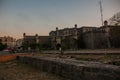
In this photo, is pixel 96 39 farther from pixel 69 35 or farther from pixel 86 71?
pixel 86 71

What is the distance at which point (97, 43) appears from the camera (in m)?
58.4

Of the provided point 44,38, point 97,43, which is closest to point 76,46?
point 97,43

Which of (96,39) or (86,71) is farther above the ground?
(96,39)

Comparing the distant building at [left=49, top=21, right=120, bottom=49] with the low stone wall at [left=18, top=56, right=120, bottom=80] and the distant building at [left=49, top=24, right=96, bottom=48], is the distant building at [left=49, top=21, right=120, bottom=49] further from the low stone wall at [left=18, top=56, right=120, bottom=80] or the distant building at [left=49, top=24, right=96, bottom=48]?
the low stone wall at [left=18, top=56, right=120, bottom=80]

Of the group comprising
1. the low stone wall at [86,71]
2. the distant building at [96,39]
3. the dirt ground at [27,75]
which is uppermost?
the distant building at [96,39]

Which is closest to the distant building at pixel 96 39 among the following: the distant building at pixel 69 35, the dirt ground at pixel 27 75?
the distant building at pixel 69 35

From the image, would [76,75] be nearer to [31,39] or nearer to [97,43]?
[97,43]

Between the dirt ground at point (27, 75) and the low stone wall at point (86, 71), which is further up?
the low stone wall at point (86, 71)

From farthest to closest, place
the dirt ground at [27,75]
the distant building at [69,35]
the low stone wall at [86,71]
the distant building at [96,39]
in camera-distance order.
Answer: the distant building at [69,35], the distant building at [96,39], the dirt ground at [27,75], the low stone wall at [86,71]

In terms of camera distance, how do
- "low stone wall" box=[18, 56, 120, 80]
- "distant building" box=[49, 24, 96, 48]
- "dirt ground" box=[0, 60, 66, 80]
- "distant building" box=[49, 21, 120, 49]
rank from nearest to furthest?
1. "low stone wall" box=[18, 56, 120, 80]
2. "dirt ground" box=[0, 60, 66, 80]
3. "distant building" box=[49, 21, 120, 49]
4. "distant building" box=[49, 24, 96, 48]

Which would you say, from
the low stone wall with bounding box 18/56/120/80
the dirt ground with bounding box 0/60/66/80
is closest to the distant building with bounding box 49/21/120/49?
the dirt ground with bounding box 0/60/66/80

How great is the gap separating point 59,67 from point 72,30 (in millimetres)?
75379

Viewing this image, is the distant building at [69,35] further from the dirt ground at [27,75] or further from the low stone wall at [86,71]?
the low stone wall at [86,71]

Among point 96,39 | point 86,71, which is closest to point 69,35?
point 96,39
